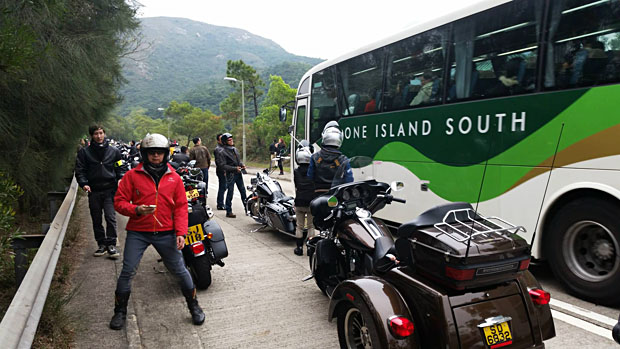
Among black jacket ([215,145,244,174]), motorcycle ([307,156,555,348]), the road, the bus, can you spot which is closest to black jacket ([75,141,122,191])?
the road

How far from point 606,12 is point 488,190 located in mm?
2227

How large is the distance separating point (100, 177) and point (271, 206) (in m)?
2.63

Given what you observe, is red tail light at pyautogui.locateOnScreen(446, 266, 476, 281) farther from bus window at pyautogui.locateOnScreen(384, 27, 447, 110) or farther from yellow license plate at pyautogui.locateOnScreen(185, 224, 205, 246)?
bus window at pyautogui.locateOnScreen(384, 27, 447, 110)

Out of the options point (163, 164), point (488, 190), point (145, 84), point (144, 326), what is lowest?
point (144, 326)

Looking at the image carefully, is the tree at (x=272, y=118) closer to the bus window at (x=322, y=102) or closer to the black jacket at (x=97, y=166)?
the bus window at (x=322, y=102)

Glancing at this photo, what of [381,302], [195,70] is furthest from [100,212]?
[195,70]

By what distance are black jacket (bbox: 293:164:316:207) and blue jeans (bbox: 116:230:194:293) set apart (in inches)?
90.8

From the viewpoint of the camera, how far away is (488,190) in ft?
17.5

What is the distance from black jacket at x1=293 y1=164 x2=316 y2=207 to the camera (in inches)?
229

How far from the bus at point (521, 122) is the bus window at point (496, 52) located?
0.01 meters

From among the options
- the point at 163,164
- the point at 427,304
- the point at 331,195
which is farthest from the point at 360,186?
the point at 163,164

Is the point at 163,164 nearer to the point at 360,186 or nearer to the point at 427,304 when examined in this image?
the point at 360,186

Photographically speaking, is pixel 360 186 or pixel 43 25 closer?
pixel 360 186

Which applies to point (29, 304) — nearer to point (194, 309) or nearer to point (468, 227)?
point (194, 309)
